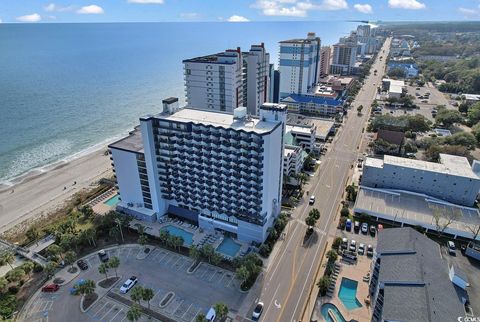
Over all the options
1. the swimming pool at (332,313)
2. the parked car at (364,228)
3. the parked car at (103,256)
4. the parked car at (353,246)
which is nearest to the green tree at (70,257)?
the parked car at (103,256)

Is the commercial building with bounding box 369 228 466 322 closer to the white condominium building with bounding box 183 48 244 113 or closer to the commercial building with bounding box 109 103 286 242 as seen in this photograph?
the commercial building with bounding box 109 103 286 242

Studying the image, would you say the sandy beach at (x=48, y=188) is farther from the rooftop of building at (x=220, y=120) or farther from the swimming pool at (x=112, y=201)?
the rooftop of building at (x=220, y=120)

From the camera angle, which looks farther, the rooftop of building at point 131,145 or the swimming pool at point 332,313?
the rooftop of building at point 131,145

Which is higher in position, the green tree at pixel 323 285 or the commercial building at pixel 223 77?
the commercial building at pixel 223 77

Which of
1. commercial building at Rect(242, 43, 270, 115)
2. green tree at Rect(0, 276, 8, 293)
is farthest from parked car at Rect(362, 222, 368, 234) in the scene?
green tree at Rect(0, 276, 8, 293)

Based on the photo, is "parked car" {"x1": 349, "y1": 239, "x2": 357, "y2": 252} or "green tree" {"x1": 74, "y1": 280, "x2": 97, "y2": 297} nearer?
"green tree" {"x1": 74, "y1": 280, "x2": 97, "y2": 297}

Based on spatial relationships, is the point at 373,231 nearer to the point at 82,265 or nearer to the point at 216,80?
the point at 82,265
